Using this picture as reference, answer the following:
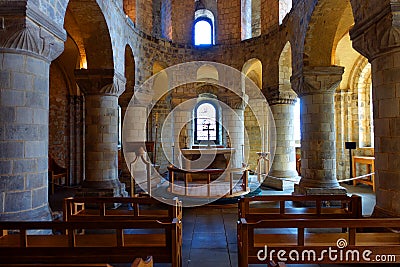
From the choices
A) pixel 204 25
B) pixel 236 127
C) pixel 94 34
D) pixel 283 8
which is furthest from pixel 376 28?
pixel 204 25

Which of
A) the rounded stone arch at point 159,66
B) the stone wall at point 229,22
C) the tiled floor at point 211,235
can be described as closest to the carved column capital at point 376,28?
the tiled floor at point 211,235

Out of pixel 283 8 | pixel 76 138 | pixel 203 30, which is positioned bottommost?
pixel 76 138

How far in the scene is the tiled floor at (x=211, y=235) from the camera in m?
3.57

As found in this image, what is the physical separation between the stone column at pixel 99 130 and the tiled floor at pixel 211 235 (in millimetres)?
2026

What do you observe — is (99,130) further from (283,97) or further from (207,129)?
(207,129)

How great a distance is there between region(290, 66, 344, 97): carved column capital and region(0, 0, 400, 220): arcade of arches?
0.07ft

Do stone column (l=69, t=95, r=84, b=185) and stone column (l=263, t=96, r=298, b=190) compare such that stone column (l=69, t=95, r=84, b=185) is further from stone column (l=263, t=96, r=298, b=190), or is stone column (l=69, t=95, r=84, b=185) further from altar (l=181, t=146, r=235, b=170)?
stone column (l=263, t=96, r=298, b=190)

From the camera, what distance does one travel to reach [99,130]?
6562 mm

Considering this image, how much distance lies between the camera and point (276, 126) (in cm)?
920

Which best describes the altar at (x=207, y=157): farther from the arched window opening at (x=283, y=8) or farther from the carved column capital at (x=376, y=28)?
the carved column capital at (x=376, y=28)

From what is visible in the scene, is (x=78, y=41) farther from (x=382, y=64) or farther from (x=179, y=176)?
(x=382, y=64)

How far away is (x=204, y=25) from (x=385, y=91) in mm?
13293

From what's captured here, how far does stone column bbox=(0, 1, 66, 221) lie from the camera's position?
10.8 feet

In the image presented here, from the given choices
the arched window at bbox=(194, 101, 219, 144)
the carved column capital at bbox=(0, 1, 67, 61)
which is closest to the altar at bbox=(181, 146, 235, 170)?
the arched window at bbox=(194, 101, 219, 144)
